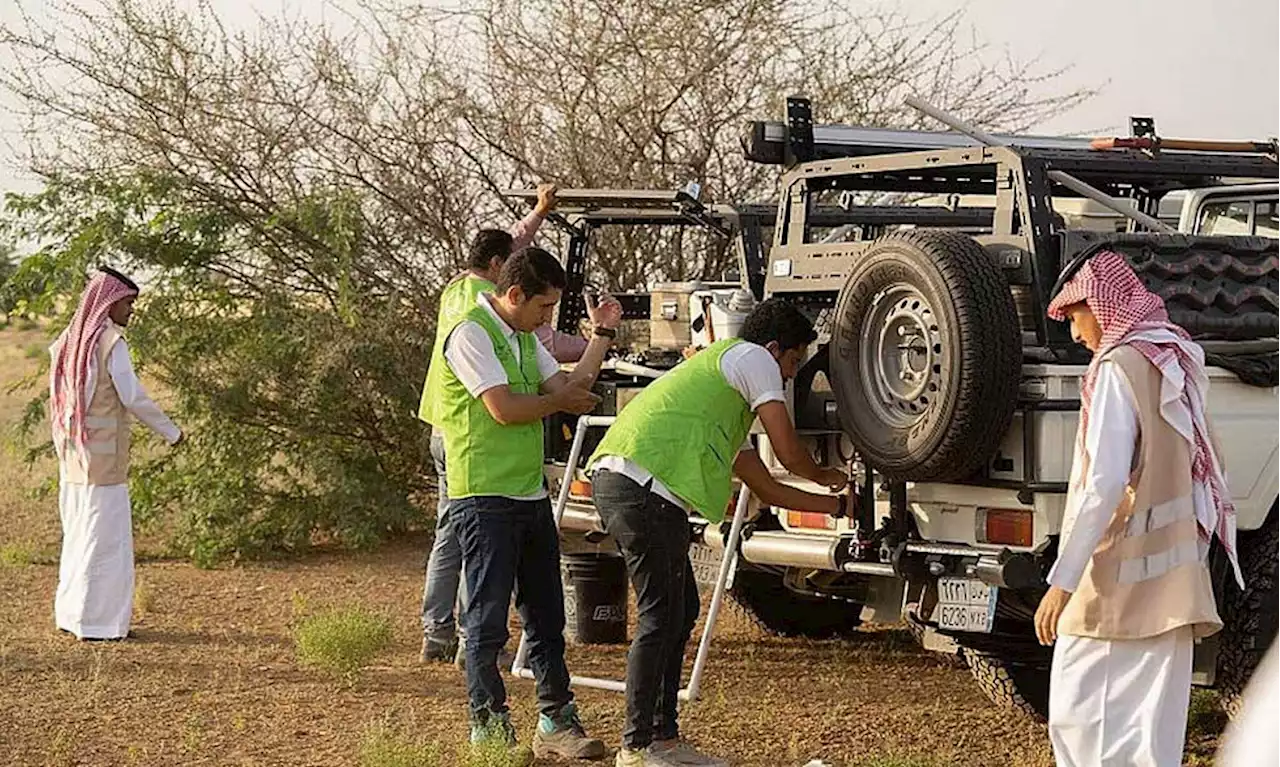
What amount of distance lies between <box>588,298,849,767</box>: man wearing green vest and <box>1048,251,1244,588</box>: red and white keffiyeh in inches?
53.7

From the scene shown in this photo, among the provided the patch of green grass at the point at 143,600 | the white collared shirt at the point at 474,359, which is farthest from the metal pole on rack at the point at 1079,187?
the patch of green grass at the point at 143,600

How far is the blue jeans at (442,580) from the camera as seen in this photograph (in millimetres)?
8555

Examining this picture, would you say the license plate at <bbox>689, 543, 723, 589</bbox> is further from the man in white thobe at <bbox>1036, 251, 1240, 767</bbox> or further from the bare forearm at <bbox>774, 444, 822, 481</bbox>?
the man in white thobe at <bbox>1036, 251, 1240, 767</bbox>

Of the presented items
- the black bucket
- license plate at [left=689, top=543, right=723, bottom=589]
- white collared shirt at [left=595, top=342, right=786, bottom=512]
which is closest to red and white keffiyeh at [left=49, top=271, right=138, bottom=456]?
the black bucket

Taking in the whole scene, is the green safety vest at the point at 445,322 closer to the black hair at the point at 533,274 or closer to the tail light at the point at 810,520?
the black hair at the point at 533,274

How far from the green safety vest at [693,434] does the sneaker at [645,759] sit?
82cm

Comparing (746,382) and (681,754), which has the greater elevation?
(746,382)

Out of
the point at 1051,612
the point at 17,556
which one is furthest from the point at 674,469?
the point at 17,556

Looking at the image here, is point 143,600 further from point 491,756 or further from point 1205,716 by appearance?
point 1205,716

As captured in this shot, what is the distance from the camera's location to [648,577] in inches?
248

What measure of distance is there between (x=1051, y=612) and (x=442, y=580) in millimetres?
4020

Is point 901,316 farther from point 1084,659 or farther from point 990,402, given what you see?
point 1084,659

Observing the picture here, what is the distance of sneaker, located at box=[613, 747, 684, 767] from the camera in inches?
249

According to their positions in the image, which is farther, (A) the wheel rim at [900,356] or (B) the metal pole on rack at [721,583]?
(B) the metal pole on rack at [721,583]
